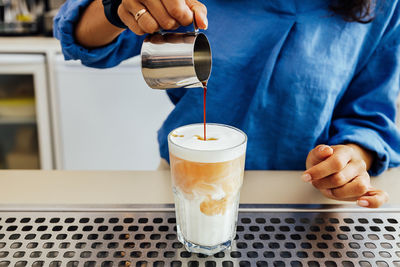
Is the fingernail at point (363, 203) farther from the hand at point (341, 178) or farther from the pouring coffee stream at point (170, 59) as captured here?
the pouring coffee stream at point (170, 59)

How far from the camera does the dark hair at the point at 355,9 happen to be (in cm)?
86

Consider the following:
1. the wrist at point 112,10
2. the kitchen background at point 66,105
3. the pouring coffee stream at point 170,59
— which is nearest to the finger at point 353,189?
the pouring coffee stream at point 170,59

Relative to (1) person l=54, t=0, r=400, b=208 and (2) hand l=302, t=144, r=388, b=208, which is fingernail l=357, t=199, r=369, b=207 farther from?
(1) person l=54, t=0, r=400, b=208

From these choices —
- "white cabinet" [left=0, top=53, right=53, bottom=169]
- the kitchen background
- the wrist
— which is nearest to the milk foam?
the wrist

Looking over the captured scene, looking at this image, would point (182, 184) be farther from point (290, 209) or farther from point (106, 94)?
point (106, 94)

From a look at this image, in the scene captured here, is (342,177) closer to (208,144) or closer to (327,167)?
(327,167)

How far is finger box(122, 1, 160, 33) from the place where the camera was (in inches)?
23.0

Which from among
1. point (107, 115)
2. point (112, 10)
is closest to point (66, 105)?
point (107, 115)

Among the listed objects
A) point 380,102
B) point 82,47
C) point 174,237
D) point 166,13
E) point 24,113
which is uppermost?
point 166,13

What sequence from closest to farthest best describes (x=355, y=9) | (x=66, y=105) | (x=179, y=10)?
(x=179, y=10) → (x=355, y=9) → (x=66, y=105)

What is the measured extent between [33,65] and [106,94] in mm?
363

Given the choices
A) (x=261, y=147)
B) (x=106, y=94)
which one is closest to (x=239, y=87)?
(x=261, y=147)

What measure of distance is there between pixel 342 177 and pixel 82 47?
1.96 ft

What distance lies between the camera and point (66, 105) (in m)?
2.01
